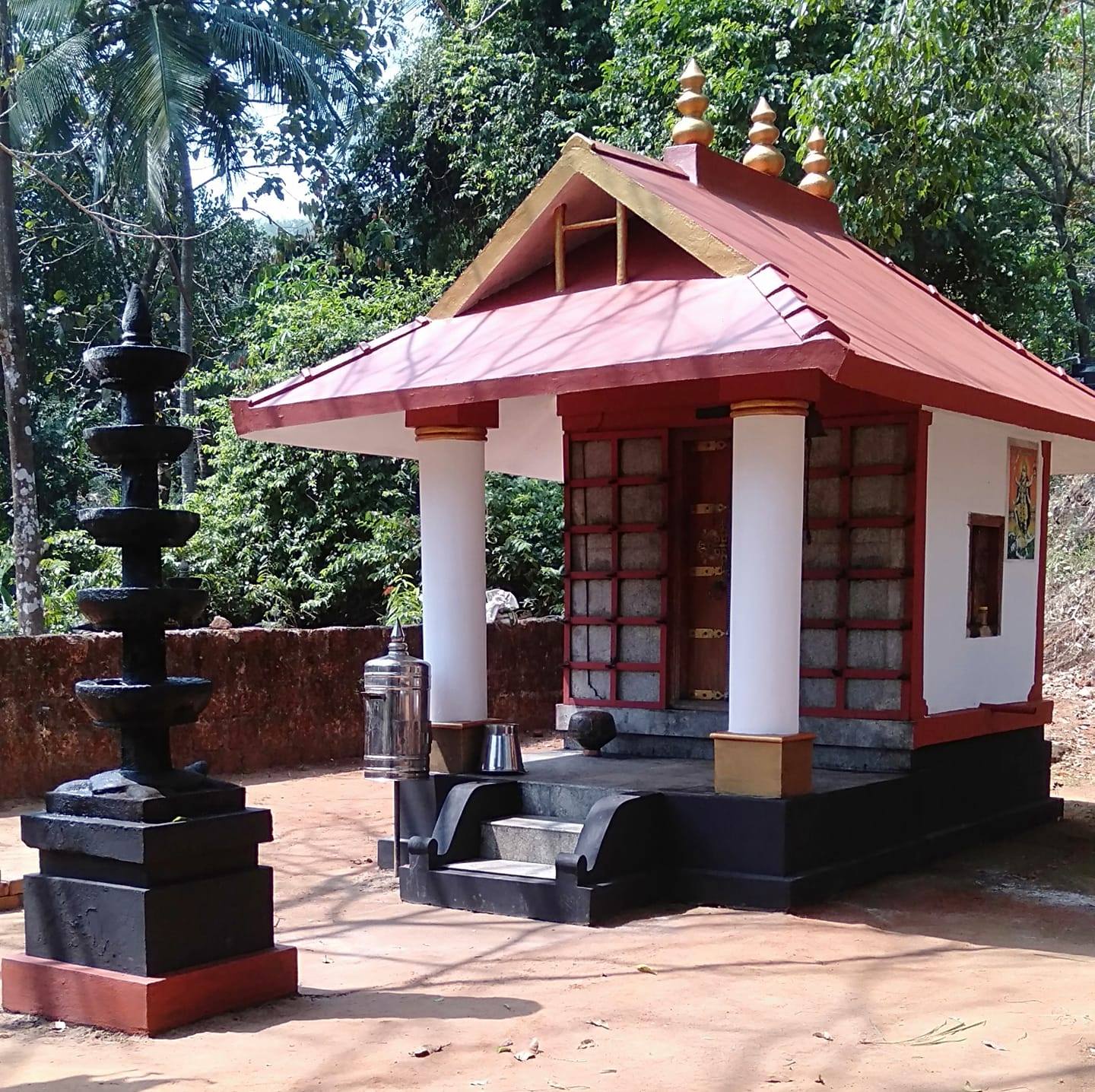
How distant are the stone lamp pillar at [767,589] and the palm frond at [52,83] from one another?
13934mm

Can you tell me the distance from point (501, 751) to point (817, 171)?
542cm

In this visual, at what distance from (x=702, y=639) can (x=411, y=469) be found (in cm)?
857

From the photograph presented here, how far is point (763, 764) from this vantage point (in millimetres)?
7238

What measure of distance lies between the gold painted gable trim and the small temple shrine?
0.06 feet

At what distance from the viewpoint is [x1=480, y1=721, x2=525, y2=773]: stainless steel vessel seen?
8.27m

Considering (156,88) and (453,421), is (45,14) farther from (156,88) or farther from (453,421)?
(453,421)

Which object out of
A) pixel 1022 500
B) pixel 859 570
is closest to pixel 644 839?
pixel 859 570

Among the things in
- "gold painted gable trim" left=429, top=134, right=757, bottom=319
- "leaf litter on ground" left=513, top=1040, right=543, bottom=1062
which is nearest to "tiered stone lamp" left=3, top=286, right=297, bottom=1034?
"leaf litter on ground" left=513, top=1040, right=543, bottom=1062

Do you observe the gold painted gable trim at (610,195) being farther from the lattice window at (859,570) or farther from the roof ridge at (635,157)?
the lattice window at (859,570)

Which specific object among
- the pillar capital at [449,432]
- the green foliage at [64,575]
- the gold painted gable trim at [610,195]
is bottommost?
the green foliage at [64,575]

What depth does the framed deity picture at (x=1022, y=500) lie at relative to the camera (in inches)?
397

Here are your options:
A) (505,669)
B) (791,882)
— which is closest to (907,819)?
(791,882)

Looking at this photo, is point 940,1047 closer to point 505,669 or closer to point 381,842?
point 381,842

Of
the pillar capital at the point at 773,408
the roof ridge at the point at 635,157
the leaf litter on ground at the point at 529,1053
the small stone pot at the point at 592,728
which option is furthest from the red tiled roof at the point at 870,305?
the leaf litter on ground at the point at 529,1053
